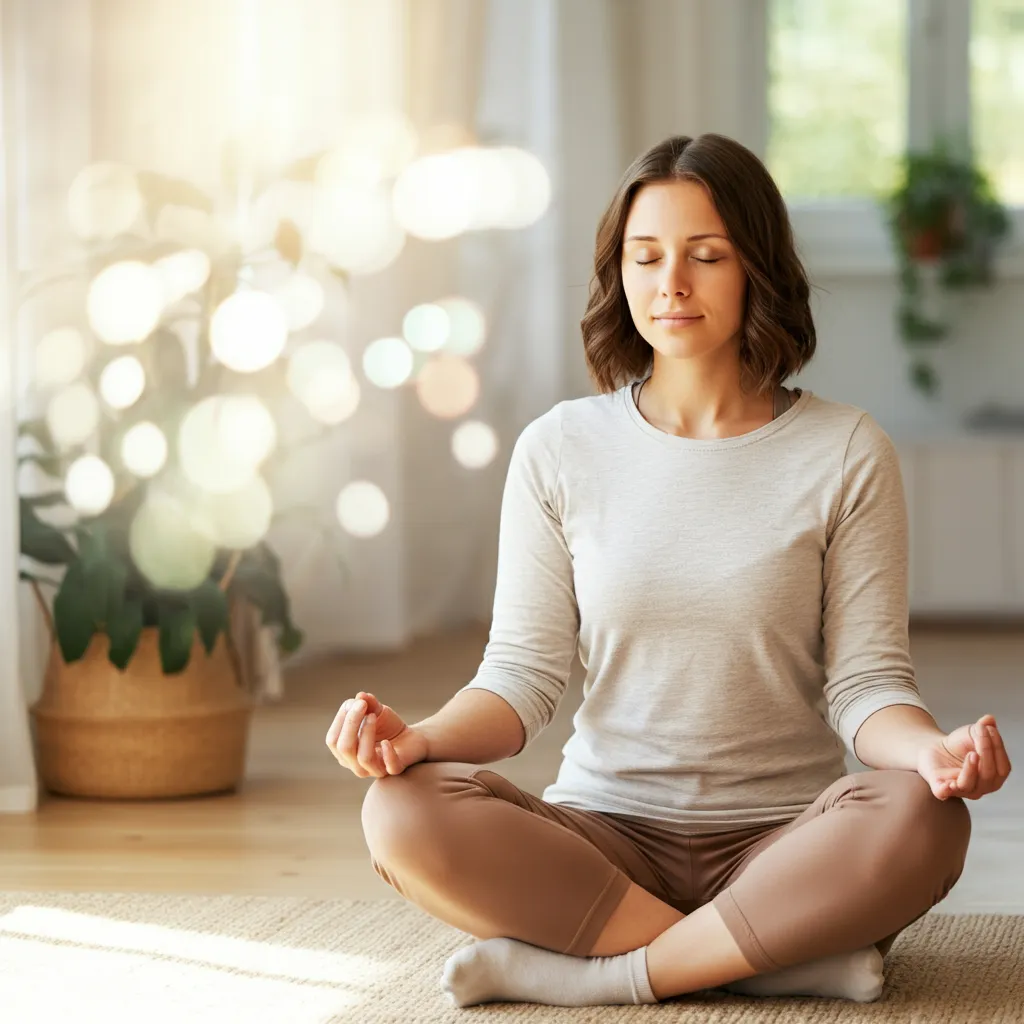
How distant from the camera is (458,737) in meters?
1.45

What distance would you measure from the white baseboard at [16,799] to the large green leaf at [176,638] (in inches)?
10.1

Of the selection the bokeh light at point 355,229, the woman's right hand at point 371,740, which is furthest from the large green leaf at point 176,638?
the bokeh light at point 355,229

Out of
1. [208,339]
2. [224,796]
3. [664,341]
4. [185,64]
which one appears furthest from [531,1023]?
[185,64]

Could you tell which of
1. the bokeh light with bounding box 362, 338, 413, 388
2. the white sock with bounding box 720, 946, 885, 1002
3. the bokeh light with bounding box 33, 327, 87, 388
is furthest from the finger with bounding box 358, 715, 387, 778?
the bokeh light with bounding box 362, 338, 413, 388

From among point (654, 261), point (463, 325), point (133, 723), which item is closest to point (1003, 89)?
point (463, 325)

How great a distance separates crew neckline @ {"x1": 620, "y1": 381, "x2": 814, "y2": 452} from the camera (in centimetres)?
152

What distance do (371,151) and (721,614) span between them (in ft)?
→ 7.02

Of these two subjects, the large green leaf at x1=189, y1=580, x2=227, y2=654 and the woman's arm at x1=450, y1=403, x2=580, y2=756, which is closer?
the woman's arm at x1=450, y1=403, x2=580, y2=756

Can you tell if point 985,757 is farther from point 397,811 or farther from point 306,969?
point 306,969

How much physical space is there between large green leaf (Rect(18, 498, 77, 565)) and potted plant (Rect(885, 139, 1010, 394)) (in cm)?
298

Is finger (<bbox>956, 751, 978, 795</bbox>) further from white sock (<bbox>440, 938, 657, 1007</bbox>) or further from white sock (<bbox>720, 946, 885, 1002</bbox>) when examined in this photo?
white sock (<bbox>440, 938, 657, 1007</bbox>)

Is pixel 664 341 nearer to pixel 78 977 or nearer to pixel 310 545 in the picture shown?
pixel 78 977

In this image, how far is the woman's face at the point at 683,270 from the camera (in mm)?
1476

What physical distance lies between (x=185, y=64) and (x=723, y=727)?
1864 mm
